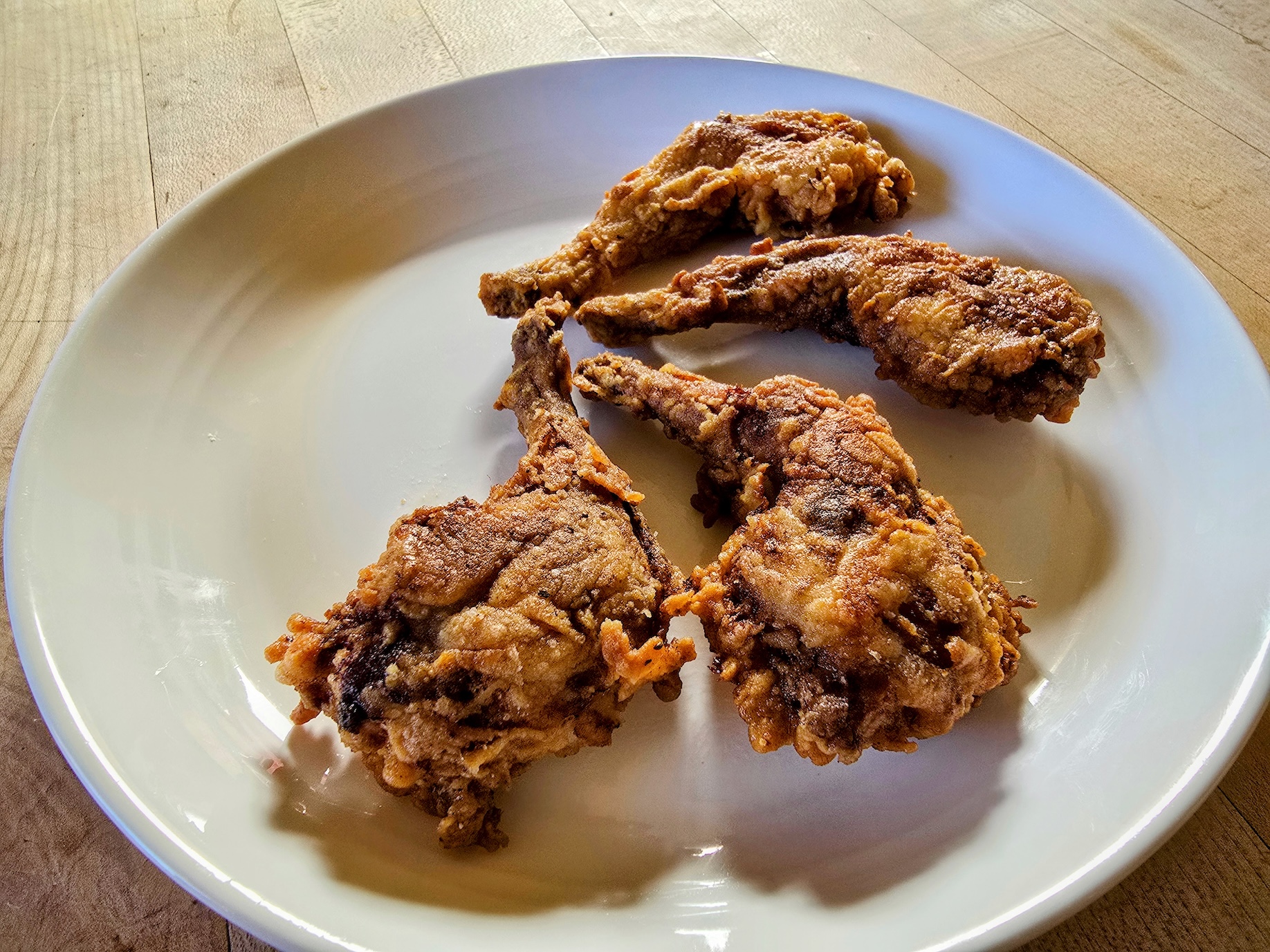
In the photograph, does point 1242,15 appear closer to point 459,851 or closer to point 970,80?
point 970,80

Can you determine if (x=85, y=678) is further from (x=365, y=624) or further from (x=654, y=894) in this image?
(x=654, y=894)

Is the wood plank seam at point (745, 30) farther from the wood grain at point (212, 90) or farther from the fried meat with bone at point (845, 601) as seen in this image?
the fried meat with bone at point (845, 601)

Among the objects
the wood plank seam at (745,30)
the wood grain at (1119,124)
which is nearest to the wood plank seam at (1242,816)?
the wood grain at (1119,124)

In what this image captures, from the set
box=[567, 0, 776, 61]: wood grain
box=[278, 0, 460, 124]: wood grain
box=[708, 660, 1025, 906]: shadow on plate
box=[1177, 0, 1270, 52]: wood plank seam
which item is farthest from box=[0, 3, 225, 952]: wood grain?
box=[1177, 0, 1270, 52]: wood plank seam

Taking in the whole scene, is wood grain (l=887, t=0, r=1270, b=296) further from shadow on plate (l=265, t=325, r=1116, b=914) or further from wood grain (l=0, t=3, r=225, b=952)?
wood grain (l=0, t=3, r=225, b=952)

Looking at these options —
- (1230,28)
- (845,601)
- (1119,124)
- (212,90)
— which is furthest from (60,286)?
(1230,28)
